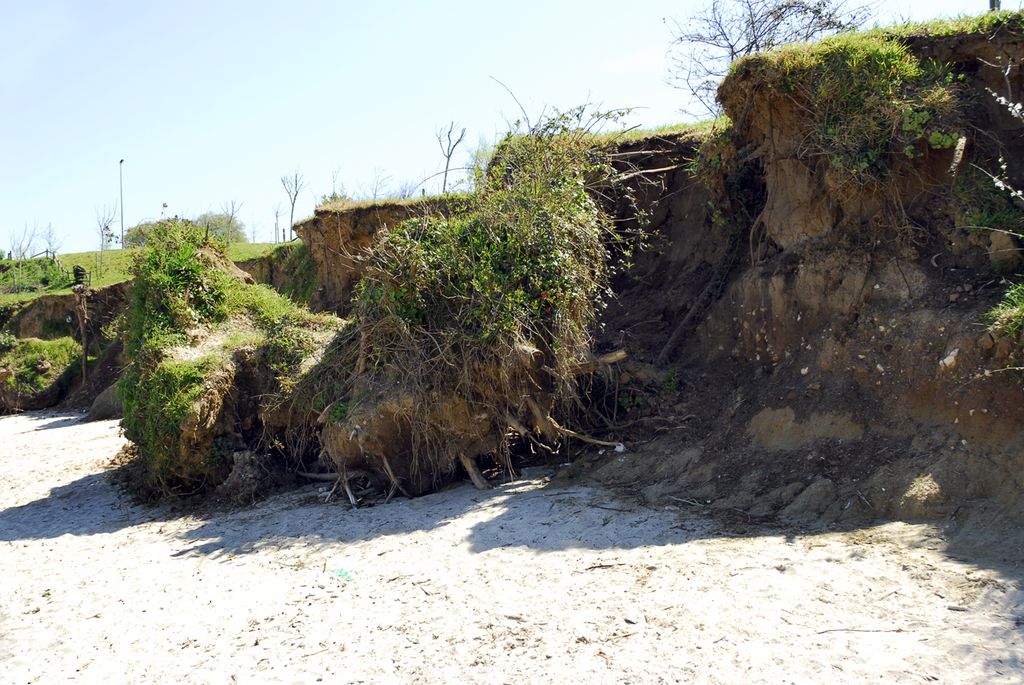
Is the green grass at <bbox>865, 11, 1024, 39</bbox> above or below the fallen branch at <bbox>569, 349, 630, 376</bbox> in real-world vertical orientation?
above

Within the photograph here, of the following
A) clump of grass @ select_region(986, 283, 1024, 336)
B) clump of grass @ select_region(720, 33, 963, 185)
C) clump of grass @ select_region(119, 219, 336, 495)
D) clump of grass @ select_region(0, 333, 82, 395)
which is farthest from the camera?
clump of grass @ select_region(0, 333, 82, 395)

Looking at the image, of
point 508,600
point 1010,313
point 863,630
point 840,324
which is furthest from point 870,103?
point 508,600

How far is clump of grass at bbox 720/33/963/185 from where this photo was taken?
25.9 ft

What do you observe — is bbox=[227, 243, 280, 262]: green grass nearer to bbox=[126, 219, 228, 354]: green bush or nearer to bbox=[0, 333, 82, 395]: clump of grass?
bbox=[0, 333, 82, 395]: clump of grass

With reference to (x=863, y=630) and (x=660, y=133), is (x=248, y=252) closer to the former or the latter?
(x=660, y=133)

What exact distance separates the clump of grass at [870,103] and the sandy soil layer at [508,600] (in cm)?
366

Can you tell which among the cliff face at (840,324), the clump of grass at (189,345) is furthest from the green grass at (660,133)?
the clump of grass at (189,345)

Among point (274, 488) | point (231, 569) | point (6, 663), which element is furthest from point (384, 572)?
point (274, 488)

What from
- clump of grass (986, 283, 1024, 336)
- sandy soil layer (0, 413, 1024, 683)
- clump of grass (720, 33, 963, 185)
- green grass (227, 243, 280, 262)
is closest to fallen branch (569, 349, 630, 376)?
sandy soil layer (0, 413, 1024, 683)

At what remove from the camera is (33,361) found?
21.4 meters

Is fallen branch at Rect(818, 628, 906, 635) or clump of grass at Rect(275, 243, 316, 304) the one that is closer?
fallen branch at Rect(818, 628, 906, 635)

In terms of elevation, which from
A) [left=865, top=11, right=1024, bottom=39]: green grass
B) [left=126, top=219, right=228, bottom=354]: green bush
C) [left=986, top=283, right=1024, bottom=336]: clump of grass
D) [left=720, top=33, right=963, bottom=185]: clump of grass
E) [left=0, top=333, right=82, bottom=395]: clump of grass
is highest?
[left=865, top=11, right=1024, bottom=39]: green grass

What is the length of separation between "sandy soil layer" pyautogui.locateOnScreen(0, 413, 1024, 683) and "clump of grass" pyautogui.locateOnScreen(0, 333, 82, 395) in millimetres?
13985

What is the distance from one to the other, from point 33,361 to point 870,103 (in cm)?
2023
